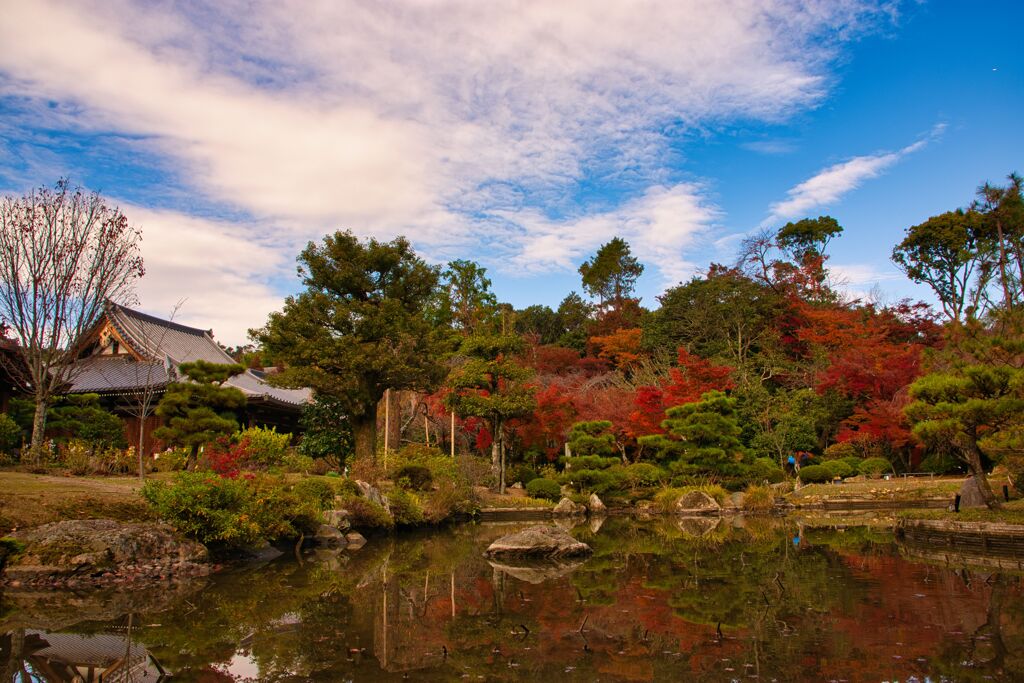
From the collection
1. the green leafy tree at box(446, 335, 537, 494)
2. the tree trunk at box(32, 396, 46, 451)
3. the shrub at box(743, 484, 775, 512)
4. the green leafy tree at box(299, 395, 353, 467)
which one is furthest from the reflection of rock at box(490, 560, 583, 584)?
the green leafy tree at box(299, 395, 353, 467)

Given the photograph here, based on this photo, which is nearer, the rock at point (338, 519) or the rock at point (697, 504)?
the rock at point (338, 519)

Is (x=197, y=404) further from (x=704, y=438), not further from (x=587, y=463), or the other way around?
(x=704, y=438)

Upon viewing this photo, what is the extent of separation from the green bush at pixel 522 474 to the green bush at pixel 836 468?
31.7 ft

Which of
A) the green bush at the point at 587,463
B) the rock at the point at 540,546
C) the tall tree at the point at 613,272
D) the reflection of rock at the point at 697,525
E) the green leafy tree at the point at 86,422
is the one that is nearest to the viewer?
the rock at the point at 540,546

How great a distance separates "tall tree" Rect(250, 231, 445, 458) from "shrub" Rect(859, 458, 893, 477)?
14465 mm

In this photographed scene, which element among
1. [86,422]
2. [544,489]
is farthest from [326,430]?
[544,489]

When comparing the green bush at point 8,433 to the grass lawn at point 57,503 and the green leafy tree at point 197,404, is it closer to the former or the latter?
the green leafy tree at point 197,404

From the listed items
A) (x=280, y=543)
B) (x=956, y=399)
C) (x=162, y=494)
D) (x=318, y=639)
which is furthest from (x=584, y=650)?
(x=956, y=399)

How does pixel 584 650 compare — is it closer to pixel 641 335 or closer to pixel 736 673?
pixel 736 673

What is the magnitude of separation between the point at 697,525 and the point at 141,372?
54.1 ft

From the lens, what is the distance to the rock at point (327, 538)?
13.3 metres

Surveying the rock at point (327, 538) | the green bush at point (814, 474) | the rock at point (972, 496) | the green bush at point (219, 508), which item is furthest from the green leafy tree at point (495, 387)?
the rock at point (972, 496)

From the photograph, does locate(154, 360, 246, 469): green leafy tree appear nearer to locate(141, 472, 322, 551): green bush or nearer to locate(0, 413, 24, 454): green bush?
locate(0, 413, 24, 454): green bush

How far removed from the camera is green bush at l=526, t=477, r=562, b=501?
21312mm
